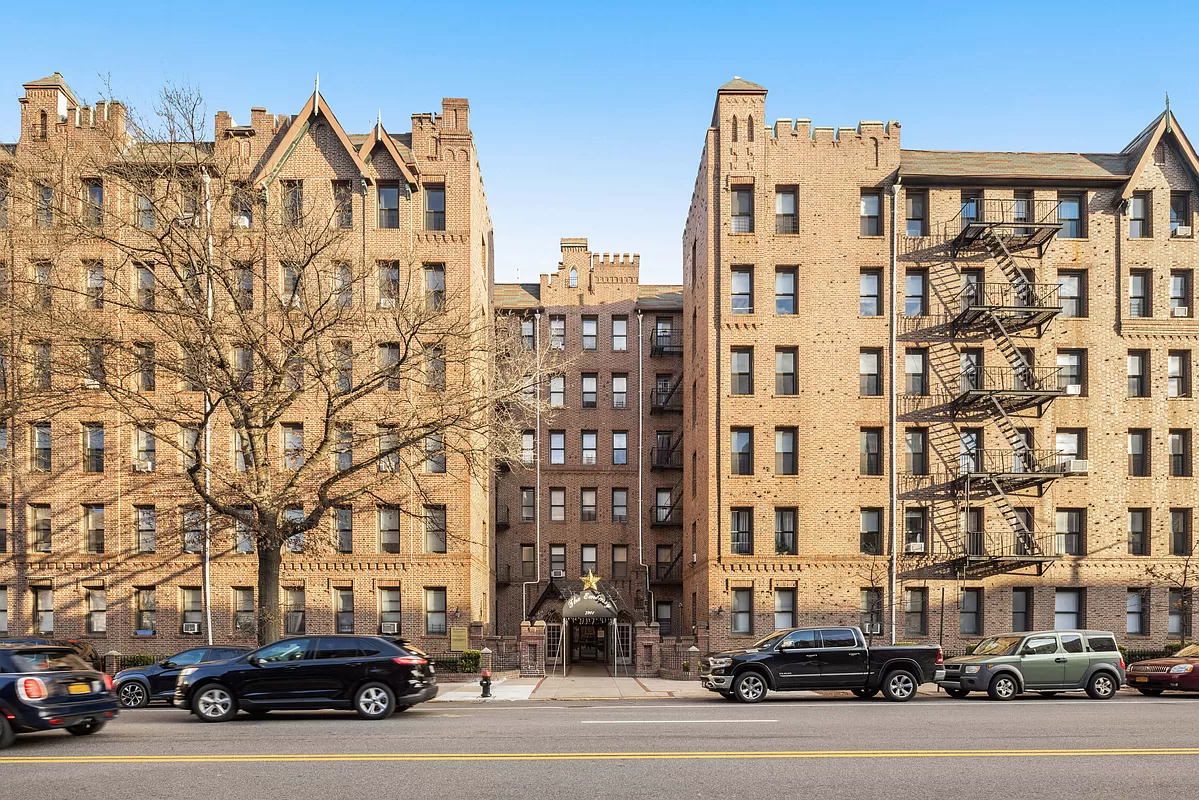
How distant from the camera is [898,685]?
23609mm

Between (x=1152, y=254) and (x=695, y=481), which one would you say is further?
(x=695, y=481)

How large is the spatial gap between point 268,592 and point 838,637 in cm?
1407

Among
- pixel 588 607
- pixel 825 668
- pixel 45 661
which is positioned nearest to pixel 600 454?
pixel 588 607

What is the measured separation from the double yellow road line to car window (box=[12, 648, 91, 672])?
70.3 inches

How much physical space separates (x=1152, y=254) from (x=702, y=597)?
20.7 meters

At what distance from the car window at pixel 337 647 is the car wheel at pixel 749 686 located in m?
8.67

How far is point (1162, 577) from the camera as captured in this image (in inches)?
1463

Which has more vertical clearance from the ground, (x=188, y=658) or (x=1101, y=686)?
(x=188, y=658)

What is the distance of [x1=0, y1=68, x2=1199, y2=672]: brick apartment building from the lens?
122ft

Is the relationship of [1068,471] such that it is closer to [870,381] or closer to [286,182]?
[870,381]

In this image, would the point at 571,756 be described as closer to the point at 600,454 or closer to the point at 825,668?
the point at 825,668

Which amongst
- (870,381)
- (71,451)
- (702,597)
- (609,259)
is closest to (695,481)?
(702,597)

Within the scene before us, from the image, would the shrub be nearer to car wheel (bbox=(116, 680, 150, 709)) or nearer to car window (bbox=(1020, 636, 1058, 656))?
car wheel (bbox=(116, 680, 150, 709))

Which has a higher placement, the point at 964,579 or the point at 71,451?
the point at 71,451
